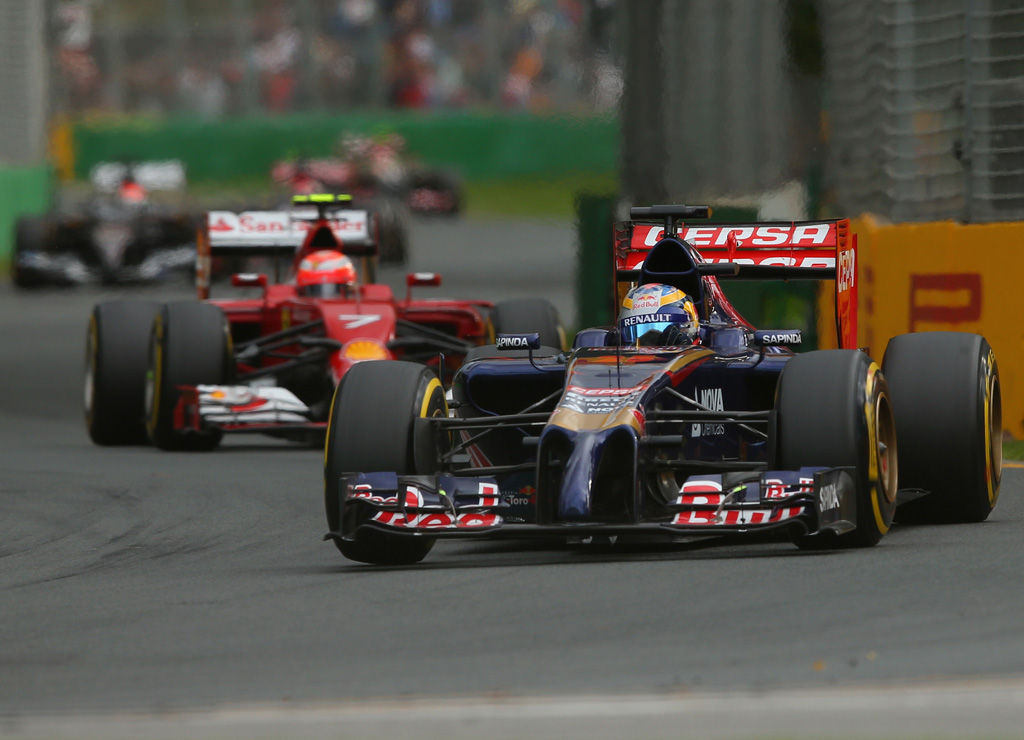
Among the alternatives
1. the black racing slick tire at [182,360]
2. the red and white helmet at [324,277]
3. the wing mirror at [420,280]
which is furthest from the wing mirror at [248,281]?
the wing mirror at [420,280]

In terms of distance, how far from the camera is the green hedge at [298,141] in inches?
2025

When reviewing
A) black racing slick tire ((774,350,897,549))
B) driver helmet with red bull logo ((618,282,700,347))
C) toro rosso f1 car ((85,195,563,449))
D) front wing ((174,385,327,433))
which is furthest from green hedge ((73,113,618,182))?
black racing slick tire ((774,350,897,549))

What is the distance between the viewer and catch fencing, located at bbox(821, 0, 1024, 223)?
1209cm

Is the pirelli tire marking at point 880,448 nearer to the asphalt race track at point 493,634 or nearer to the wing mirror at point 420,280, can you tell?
the asphalt race track at point 493,634

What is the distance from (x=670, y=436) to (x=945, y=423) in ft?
4.15

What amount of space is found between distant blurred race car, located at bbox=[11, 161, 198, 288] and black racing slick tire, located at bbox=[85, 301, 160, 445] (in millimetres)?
15044

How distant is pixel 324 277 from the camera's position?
14.3 m

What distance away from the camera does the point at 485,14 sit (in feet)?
177

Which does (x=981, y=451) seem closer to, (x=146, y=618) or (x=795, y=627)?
(x=795, y=627)

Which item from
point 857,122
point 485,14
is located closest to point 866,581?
point 857,122

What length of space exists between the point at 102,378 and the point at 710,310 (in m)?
5.89

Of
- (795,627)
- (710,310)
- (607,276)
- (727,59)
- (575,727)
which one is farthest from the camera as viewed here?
(727,59)

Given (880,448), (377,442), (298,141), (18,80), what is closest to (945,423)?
(880,448)

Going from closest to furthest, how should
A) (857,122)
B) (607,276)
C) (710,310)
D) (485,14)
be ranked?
1. (710,310)
2. (857,122)
3. (607,276)
4. (485,14)
